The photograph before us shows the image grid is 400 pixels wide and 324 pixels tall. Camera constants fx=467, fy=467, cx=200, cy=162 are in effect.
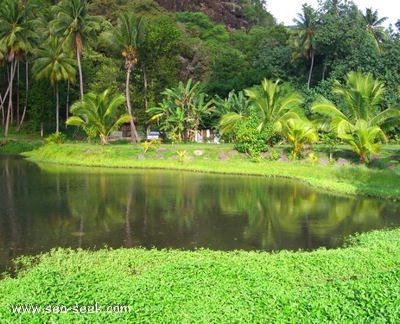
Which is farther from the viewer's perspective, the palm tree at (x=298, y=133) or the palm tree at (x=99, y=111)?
the palm tree at (x=99, y=111)

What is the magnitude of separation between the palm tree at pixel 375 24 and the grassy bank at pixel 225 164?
2342 centimetres

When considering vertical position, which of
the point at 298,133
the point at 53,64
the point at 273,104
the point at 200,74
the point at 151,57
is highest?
the point at 151,57

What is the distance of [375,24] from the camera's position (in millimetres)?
44562

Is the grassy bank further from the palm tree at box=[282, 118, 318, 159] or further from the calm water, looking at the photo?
the calm water

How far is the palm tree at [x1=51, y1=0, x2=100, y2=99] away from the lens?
32688 millimetres

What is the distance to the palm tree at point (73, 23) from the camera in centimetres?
3269

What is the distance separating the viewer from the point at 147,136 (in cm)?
4031

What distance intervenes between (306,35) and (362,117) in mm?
16607

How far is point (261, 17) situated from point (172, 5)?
23.3 metres

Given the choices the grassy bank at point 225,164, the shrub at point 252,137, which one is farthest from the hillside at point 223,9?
the shrub at point 252,137

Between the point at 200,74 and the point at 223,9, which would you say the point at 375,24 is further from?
the point at 223,9

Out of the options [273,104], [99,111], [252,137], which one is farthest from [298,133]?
[99,111]

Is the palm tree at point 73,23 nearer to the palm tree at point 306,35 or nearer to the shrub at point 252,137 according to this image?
the shrub at point 252,137

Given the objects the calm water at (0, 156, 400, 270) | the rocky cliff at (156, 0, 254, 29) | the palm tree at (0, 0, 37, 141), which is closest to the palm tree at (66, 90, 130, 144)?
the palm tree at (0, 0, 37, 141)
